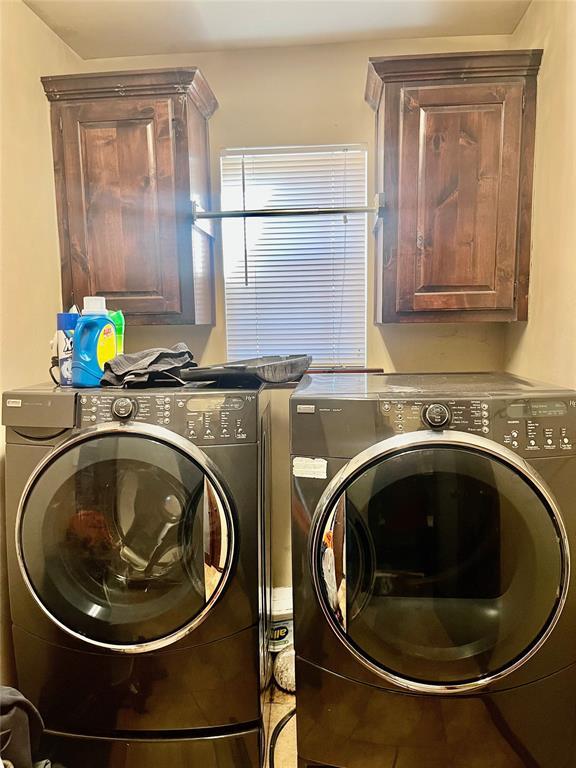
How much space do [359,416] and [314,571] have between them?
0.40 metres

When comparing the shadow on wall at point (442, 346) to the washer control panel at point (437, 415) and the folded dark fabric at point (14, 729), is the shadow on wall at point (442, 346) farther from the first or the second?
the folded dark fabric at point (14, 729)

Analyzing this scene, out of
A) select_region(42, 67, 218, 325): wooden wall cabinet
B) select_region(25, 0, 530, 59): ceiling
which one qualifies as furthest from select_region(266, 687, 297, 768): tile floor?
select_region(25, 0, 530, 59): ceiling

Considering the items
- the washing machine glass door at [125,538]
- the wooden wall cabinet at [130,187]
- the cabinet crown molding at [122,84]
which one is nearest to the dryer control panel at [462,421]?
the washing machine glass door at [125,538]

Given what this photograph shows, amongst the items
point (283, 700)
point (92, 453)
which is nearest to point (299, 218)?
point (92, 453)

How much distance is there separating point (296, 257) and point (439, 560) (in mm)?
1326

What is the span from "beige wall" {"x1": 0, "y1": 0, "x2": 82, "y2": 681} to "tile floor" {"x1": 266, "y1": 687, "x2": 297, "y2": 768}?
34.3 inches

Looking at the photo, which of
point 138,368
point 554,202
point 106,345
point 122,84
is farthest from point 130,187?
point 554,202

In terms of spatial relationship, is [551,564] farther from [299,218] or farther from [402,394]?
[299,218]

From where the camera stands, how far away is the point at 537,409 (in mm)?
1200

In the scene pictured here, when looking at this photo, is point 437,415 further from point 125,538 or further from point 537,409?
point 125,538

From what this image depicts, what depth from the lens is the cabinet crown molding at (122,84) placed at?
167 cm

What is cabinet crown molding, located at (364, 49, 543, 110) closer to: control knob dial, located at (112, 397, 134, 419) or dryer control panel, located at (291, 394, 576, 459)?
dryer control panel, located at (291, 394, 576, 459)

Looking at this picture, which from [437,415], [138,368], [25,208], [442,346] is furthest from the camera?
[442,346]

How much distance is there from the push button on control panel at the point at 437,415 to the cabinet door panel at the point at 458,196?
63 centimetres
